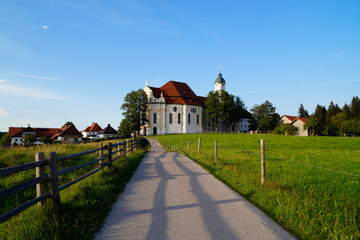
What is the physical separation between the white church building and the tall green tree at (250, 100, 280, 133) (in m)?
24.6

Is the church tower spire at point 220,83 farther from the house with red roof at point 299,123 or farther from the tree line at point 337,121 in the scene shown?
the tree line at point 337,121

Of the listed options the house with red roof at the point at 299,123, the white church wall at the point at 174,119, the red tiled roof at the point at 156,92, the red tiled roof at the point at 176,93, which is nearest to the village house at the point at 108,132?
the red tiled roof at the point at 156,92

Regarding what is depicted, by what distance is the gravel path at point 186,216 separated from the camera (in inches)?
131

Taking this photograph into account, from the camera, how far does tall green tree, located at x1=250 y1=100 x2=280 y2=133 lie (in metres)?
79.0

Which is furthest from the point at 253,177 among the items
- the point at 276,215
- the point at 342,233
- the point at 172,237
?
the point at 172,237

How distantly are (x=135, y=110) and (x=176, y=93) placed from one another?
627 inches

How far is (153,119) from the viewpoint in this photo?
213 feet

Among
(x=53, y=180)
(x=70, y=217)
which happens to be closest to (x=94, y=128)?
(x=53, y=180)

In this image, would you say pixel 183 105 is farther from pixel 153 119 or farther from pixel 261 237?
pixel 261 237

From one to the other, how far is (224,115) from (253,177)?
61710 mm

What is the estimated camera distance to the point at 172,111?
6638cm

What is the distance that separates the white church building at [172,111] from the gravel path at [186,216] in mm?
58624

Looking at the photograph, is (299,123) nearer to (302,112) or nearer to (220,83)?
(220,83)

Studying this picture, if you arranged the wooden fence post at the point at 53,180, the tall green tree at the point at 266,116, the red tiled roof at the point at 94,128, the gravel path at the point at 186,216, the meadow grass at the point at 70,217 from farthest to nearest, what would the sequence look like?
the red tiled roof at the point at 94,128
the tall green tree at the point at 266,116
the wooden fence post at the point at 53,180
the gravel path at the point at 186,216
the meadow grass at the point at 70,217
